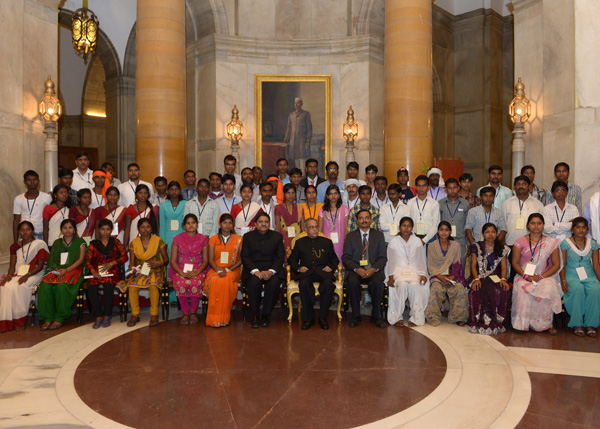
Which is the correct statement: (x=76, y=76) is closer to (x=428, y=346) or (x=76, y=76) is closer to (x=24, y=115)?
(x=24, y=115)

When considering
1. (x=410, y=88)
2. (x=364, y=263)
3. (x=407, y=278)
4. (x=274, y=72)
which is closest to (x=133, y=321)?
(x=364, y=263)

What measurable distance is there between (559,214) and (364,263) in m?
3.00

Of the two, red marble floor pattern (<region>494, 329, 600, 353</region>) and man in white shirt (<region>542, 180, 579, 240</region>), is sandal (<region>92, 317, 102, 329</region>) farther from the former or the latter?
man in white shirt (<region>542, 180, 579, 240</region>)

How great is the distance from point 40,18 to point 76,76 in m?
11.5

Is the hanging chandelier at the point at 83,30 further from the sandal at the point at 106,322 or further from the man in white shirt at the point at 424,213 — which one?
the man in white shirt at the point at 424,213

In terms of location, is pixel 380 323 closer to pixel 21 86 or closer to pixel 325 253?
pixel 325 253

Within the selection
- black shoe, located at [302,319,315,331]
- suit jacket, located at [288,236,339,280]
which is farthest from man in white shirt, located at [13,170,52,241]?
black shoe, located at [302,319,315,331]

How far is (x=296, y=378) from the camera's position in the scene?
4934 millimetres

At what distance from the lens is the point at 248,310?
720cm

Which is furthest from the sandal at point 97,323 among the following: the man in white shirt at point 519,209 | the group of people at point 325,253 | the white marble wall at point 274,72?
the white marble wall at point 274,72

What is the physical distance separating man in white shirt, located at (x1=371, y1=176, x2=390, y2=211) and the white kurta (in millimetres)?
1135

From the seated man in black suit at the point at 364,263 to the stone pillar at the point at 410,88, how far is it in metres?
4.80

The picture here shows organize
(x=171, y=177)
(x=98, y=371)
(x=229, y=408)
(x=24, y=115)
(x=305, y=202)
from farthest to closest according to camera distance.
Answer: (x=171, y=177) → (x=24, y=115) → (x=305, y=202) → (x=98, y=371) → (x=229, y=408)

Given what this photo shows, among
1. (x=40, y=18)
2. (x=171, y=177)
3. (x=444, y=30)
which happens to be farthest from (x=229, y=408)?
(x=444, y=30)
